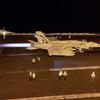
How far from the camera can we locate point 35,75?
2062mm

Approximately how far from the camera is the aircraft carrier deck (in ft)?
5.92

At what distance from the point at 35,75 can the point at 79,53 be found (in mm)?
644

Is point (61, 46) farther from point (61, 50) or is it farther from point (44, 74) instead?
point (44, 74)

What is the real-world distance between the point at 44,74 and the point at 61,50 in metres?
0.56

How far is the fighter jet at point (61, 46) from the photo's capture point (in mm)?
2595

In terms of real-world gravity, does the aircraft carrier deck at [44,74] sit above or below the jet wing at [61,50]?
below

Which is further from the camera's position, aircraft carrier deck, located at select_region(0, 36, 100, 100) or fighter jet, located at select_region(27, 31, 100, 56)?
fighter jet, located at select_region(27, 31, 100, 56)

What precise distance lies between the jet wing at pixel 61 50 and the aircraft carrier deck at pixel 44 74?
0.15 ft

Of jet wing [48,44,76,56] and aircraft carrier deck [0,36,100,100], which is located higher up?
jet wing [48,44,76,56]

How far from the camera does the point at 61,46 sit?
8.85 ft

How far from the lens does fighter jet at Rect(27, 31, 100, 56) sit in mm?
2595

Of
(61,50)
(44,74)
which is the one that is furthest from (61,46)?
(44,74)
